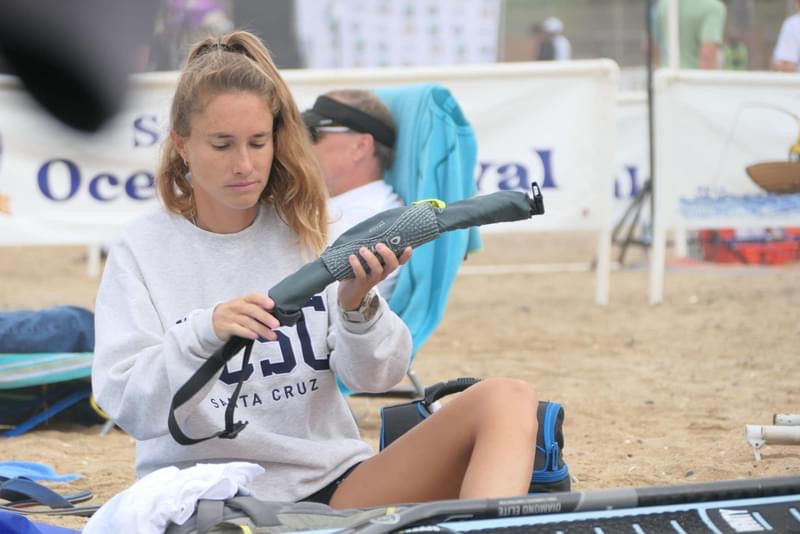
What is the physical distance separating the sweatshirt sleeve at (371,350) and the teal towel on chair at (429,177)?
5.80ft

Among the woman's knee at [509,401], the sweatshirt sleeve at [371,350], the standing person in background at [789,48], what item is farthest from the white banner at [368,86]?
the woman's knee at [509,401]

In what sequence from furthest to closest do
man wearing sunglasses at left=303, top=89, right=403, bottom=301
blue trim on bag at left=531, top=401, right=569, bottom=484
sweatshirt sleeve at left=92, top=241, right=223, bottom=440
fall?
man wearing sunglasses at left=303, top=89, right=403, bottom=301
blue trim on bag at left=531, top=401, right=569, bottom=484
sweatshirt sleeve at left=92, top=241, right=223, bottom=440

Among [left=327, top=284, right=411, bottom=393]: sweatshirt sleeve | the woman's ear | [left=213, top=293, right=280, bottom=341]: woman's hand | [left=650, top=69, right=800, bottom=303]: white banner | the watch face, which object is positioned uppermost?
the woman's ear

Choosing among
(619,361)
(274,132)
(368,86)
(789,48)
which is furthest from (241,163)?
(789,48)

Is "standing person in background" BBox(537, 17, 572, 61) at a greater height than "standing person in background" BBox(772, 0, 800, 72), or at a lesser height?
lesser

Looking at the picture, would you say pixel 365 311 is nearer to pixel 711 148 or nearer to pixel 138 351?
pixel 138 351

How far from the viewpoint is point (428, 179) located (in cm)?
454

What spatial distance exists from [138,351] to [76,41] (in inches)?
431

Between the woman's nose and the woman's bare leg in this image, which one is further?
the woman's nose

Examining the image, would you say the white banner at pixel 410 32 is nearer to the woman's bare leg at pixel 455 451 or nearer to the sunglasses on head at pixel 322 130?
the sunglasses on head at pixel 322 130

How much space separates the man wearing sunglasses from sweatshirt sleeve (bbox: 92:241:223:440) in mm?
1787

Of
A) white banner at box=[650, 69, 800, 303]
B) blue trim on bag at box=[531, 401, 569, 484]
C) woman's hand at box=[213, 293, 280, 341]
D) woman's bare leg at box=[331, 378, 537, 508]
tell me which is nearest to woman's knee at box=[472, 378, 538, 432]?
woman's bare leg at box=[331, 378, 537, 508]

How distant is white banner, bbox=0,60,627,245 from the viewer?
6793 millimetres

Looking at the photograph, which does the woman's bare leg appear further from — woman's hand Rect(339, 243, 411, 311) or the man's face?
the man's face
